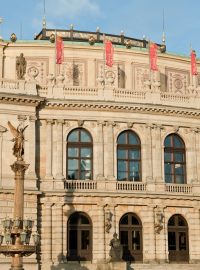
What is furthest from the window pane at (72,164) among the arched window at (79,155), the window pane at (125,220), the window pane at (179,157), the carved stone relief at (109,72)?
the window pane at (179,157)

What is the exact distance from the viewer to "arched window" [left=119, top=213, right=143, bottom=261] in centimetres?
4712

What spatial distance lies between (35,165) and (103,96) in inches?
300

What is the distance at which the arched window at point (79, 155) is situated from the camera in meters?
47.9

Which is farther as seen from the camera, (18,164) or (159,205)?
(159,205)

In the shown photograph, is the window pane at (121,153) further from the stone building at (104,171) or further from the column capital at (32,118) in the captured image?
the column capital at (32,118)

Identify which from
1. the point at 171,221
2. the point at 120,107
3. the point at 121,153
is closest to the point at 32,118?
the point at 120,107

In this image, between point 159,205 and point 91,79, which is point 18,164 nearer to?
point 159,205

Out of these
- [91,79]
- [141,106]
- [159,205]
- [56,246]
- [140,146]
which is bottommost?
[56,246]

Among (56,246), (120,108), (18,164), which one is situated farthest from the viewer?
(120,108)

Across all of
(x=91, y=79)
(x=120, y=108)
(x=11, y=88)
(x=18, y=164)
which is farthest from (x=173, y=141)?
(x=18, y=164)

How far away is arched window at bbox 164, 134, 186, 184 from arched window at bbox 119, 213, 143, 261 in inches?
171

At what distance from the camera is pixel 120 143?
161 ft

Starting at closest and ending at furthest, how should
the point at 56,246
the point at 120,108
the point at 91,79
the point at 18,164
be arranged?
the point at 18,164, the point at 56,246, the point at 120,108, the point at 91,79

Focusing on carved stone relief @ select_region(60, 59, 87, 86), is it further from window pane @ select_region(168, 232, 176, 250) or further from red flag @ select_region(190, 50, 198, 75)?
window pane @ select_region(168, 232, 176, 250)
